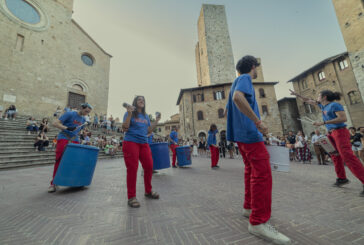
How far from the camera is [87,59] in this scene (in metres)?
23.2

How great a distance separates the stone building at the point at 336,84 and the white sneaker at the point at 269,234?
81.5ft

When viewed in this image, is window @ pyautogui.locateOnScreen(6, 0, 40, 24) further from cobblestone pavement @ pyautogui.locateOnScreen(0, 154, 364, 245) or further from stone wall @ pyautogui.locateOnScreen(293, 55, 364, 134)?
stone wall @ pyautogui.locateOnScreen(293, 55, 364, 134)

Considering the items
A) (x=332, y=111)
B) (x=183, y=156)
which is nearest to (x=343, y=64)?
(x=332, y=111)

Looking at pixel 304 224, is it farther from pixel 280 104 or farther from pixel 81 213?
pixel 280 104

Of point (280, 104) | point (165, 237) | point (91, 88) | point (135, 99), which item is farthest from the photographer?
point (280, 104)

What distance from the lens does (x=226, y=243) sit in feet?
4.88

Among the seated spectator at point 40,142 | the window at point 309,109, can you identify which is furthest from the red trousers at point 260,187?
the window at point 309,109

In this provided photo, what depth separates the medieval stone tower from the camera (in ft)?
105

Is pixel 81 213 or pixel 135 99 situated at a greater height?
pixel 135 99

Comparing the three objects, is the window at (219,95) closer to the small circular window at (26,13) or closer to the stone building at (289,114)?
the stone building at (289,114)

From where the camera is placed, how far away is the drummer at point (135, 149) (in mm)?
2596

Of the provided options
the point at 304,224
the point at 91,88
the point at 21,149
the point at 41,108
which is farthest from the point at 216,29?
the point at 304,224

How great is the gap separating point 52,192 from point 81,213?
1.68 m

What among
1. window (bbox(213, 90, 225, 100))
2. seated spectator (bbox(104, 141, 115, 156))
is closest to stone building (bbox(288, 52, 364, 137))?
window (bbox(213, 90, 225, 100))
